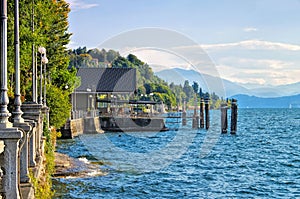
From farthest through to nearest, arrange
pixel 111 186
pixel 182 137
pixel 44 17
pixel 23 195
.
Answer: pixel 182 137, pixel 44 17, pixel 111 186, pixel 23 195

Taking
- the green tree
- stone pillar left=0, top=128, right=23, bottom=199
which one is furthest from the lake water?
stone pillar left=0, top=128, right=23, bottom=199

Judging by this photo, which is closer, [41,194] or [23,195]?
[23,195]

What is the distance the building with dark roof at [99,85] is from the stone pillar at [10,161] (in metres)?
60.6

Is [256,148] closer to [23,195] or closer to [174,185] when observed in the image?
[174,185]

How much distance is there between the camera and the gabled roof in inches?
3024

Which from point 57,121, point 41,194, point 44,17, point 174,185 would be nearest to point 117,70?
point 57,121

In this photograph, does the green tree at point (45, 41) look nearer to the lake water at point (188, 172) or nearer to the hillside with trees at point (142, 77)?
the lake water at point (188, 172)

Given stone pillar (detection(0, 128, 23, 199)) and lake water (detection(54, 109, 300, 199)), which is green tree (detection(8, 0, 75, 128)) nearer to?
lake water (detection(54, 109, 300, 199))

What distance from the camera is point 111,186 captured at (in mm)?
24312

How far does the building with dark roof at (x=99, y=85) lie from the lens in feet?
236

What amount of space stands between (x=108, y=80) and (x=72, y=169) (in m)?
54.4

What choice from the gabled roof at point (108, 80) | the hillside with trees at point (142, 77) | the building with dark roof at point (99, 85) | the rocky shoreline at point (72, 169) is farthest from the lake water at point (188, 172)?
the hillside with trees at point (142, 77)

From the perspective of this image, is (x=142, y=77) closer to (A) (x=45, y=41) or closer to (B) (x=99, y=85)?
(B) (x=99, y=85)

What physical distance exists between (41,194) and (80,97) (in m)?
58.2
